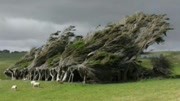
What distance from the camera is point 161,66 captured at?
6456 cm

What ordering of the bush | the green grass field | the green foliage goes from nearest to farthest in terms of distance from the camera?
the green grass field
the bush
the green foliage

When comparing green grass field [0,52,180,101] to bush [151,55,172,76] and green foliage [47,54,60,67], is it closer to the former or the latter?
green foliage [47,54,60,67]

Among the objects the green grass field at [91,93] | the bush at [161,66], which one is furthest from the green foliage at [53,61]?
the green grass field at [91,93]

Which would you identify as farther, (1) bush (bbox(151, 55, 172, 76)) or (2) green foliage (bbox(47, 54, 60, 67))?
(2) green foliage (bbox(47, 54, 60, 67))

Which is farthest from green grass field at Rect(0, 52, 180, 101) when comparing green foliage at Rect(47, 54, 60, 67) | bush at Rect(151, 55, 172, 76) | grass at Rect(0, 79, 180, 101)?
bush at Rect(151, 55, 172, 76)

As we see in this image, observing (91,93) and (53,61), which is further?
(53,61)

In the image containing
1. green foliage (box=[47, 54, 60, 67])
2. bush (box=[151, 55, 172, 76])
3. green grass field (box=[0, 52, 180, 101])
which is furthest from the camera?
green foliage (box=[47, 54, 60, 67])

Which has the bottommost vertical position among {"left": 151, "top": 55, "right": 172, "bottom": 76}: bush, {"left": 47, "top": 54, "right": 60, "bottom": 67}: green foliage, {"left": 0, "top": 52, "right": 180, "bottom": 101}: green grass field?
{"left": 0, "top": 52, "right": 180, "bottom": 101}: green grass field

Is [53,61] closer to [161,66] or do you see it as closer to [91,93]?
[161,66]

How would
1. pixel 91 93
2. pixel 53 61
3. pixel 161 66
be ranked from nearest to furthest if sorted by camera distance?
1. pixel 91 93
2. pixel 161 66
3. pixel 53 61

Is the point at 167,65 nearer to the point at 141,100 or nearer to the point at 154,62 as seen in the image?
the point at 154,62

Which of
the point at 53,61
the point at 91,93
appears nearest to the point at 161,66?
the point at 53,61

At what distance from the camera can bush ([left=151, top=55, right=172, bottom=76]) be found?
208ft

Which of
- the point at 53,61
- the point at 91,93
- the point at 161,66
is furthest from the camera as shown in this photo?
the point at 53,61
